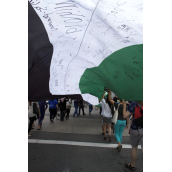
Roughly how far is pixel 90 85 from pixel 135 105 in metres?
2.27

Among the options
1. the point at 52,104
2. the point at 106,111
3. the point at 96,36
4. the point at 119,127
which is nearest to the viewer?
the point at 96,36

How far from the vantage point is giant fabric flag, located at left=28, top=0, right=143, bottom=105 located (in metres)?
2.36

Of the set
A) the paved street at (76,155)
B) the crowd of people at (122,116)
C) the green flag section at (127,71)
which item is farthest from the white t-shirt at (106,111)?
the green flag section at (127,71)

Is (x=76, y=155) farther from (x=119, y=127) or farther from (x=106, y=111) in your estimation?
(x=106, y=111)

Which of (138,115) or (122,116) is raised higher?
(138,115)

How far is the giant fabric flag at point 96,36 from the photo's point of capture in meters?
2.36

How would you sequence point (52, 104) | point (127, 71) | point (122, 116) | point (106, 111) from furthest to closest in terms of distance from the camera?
point (52, 104) → point (106, 111) → point (122, 116) → point (127, 71)

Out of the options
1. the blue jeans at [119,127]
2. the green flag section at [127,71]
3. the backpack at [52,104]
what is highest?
the green flag section at [127,71]

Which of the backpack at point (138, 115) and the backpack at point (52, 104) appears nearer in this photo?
the backpack at point (138, 115)

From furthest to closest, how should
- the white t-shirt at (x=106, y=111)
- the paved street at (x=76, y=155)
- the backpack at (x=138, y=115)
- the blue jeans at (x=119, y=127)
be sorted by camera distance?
the white t-shirt at (x=106, y=111), the blue jeans at (x=119, y=127), the paved street at (x=76, y=155), the backpack at (x=138, y=115)

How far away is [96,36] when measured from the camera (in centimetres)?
285

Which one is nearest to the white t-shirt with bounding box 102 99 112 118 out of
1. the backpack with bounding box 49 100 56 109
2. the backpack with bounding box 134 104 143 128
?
the backpack with bounding box 134 104 143 128

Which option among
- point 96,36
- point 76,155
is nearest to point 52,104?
point 76,155

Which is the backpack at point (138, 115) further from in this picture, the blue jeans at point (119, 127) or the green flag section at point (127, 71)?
the blue jeans at point (119, 127)
